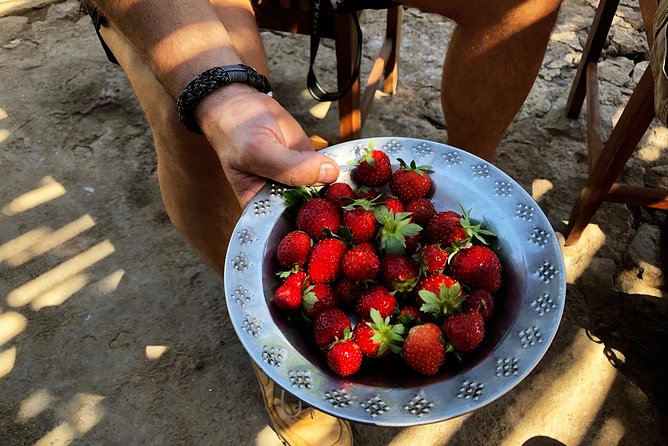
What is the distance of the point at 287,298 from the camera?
2.99 ft

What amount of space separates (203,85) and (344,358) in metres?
0.59

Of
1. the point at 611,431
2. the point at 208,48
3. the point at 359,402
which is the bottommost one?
the point at 611,431

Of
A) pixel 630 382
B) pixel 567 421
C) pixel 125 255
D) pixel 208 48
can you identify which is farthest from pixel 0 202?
pixel 630 382

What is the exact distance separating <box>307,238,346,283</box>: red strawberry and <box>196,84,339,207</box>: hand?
127 millimetres

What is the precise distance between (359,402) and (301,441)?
26.6 inches

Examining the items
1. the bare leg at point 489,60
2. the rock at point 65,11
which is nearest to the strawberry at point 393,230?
the bare leg at point 489,60

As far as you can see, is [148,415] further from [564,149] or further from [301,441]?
[564,149]

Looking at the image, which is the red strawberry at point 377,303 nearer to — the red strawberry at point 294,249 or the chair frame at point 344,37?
the red strawberry at point 294,249

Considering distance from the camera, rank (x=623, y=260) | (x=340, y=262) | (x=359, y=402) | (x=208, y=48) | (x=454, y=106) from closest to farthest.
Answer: (x=359, y=402)
(x=340, y=262)
(x=208, y=48)
(x=454, y=106)
(x=623, y=260)

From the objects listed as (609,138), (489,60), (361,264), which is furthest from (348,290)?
(609,138)

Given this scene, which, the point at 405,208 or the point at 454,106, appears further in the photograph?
the point at 454,106

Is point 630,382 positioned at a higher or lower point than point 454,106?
lower

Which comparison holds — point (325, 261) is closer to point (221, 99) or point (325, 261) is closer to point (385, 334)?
point (385, 334)

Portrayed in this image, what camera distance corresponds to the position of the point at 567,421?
57.1 inches
